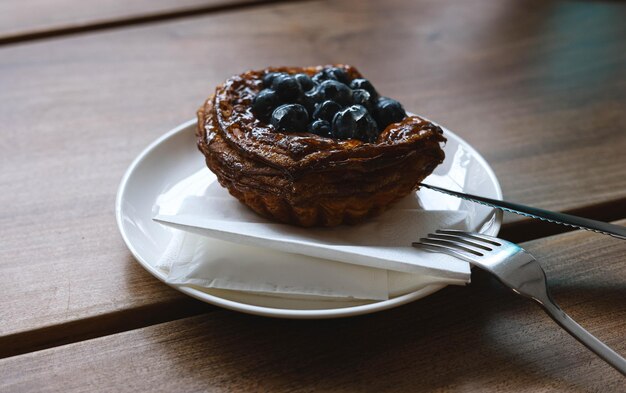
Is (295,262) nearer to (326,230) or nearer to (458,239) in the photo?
(326,230)

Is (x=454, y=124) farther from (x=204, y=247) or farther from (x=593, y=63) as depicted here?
(x=204, y=247)

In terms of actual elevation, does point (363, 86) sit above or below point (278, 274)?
above

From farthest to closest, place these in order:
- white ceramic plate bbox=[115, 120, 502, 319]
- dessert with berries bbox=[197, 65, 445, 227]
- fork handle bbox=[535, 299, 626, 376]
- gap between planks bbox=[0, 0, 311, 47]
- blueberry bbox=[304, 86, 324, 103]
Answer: gap between planks bbox=[0, 0, 311, 47], blueberry bbox=[304, 86, 324, 103], dessert with berries bbox=[197, 65, 445, 227], white ceramic plate bbox=[115, 120, 502, 319], fork handle bbox=[535, 299, 626, 376]

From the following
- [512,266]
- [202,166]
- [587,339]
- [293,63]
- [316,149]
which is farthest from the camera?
[293,63]

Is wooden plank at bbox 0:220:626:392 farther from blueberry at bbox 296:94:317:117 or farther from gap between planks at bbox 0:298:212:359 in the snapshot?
blueberry at bbox 296:94:317:117

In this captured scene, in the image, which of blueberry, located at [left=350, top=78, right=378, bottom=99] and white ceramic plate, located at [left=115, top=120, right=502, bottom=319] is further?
blueberry, located at [left=350, top=78, right=378, bottom=99]

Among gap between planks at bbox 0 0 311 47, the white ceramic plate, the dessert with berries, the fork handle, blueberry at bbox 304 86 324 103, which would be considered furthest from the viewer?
gap between planks at bbox 0 0 311 47

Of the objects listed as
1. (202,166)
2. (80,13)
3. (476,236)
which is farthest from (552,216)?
(80,13)

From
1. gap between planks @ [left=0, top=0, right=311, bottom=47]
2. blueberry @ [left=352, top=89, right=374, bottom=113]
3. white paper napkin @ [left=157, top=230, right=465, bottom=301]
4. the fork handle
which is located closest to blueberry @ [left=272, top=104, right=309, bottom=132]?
blueberry @ [left=352, top=89, right=374, bottom=113]
